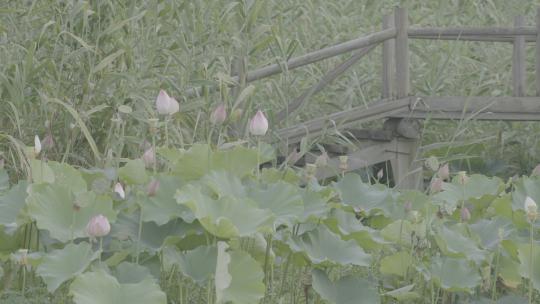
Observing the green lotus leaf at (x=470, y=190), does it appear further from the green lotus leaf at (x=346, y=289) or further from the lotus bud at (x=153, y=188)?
the lotus bud at (x=153, y=188)

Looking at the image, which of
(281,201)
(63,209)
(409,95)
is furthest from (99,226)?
(409,95)

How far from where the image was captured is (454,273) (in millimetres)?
2443

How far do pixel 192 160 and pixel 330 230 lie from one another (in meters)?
0.38

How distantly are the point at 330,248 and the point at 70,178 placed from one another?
67 cm

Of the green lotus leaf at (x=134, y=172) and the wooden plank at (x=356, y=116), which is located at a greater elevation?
the wooden plank at (x=356, y=116)

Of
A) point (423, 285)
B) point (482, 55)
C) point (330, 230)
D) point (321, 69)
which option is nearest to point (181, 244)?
point (330, 230)

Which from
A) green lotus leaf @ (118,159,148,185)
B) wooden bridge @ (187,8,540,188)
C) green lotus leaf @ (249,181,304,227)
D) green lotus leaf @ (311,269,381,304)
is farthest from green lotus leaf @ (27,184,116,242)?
wooden bridge @ (187,8,540,188)

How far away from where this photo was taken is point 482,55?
7961 mm

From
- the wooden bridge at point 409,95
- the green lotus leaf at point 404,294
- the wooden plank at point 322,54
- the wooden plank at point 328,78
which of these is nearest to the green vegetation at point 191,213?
the green lotus leaf at point 404,294

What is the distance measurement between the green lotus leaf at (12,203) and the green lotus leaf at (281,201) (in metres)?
0.54

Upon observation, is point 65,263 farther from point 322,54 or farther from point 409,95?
point 409,95

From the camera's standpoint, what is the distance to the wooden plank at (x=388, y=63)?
6.91 metres

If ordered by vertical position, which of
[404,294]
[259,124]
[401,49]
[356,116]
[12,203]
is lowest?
[404,294]

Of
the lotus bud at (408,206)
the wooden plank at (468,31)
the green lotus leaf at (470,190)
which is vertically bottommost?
the lotus bud at (408,206)
